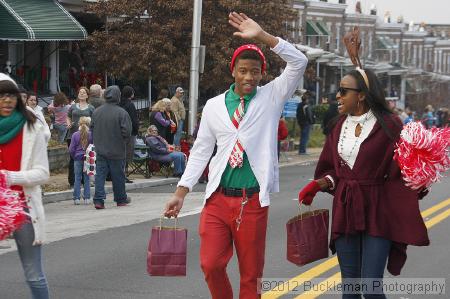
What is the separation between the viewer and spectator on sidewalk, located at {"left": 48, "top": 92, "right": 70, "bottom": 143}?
2097cm

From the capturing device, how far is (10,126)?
21.6ft

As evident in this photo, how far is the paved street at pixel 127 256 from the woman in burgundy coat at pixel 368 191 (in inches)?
88.0

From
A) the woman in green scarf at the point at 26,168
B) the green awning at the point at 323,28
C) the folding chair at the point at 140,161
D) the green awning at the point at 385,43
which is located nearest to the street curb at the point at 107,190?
the folding chair at the point at 140,161

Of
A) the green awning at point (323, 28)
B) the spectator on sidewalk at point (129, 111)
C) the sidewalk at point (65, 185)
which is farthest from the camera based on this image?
the green awning at point (323, 28)

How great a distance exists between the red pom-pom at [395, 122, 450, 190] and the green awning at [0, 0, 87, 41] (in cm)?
1939

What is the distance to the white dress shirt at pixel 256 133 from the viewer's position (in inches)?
255

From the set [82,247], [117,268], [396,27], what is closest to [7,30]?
[82,247]

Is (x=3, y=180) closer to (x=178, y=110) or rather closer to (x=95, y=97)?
(x=95, y=97)

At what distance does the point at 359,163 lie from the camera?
645cm

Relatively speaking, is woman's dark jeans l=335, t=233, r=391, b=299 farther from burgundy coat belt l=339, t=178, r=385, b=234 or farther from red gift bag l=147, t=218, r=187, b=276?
red gift bag l=147, t=218, r=187, b=276

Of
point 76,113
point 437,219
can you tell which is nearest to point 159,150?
point 76,113

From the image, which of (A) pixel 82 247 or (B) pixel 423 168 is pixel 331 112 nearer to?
(A) pixel 82 247

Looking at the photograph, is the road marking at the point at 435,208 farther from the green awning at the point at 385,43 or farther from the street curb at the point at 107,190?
the green awning at the point at 385,43

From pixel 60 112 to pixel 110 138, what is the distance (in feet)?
20.4
